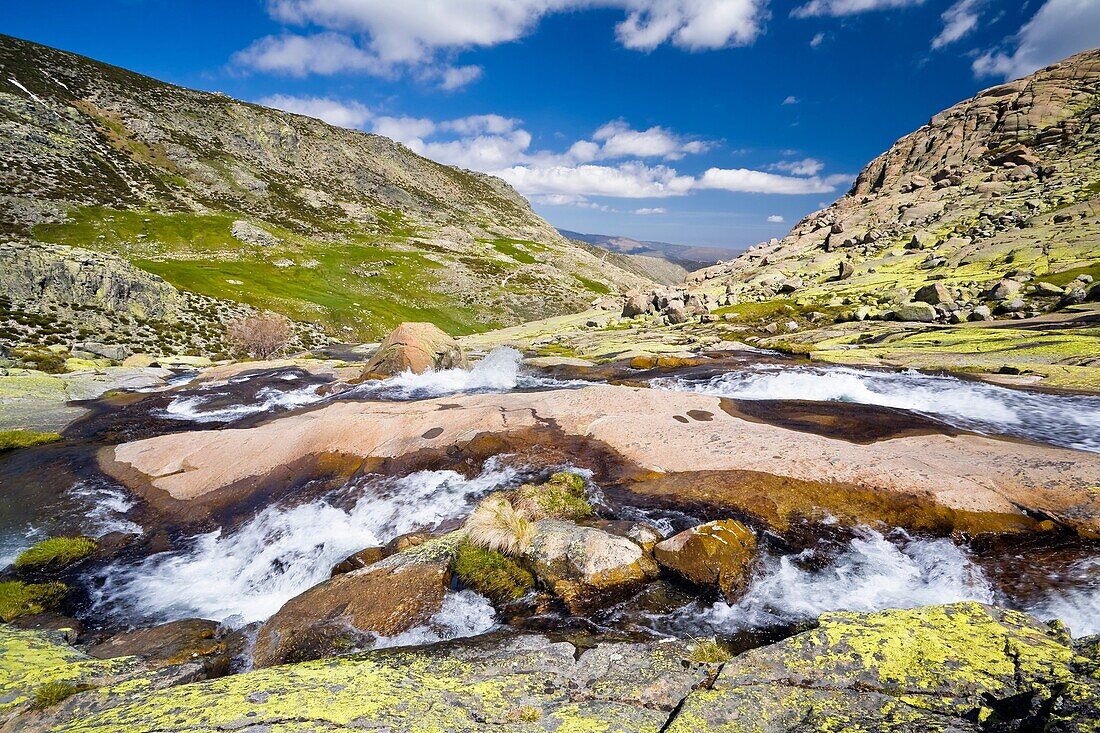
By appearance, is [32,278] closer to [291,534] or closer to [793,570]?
[291,534]

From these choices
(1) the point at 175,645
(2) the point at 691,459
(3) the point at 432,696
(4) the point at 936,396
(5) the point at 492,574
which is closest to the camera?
(3) the point at 432,696

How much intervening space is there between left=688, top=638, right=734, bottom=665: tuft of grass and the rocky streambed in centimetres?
6

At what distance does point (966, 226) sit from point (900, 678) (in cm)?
9695

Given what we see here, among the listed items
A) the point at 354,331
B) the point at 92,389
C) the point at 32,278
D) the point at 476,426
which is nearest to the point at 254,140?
the point at 354,331

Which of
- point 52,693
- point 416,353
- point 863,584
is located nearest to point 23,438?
point 416,353

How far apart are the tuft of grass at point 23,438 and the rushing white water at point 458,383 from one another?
17.0 m

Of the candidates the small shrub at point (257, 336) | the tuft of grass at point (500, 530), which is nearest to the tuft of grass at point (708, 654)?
the tuft of grass at point (500, 530)

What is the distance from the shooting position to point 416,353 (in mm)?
44281

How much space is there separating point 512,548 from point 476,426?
1070 centimetres

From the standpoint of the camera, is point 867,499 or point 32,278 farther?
point 32,278

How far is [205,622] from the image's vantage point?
12.3 meters

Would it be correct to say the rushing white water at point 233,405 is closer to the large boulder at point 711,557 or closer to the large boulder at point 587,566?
the large boulder at point 587,566

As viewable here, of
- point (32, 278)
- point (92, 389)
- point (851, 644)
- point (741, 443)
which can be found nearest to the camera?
point (851, 644)

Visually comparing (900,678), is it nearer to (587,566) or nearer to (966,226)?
(587,566)
